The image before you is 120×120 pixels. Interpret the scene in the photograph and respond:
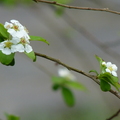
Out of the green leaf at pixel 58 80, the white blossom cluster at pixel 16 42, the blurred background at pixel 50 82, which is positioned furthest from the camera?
the blurred background at pixel 50 82

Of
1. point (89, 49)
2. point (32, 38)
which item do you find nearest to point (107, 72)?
point (32, 38)

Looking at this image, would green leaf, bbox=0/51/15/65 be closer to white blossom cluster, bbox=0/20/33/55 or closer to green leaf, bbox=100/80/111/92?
white blossom cluster, bbox=0/20/33/55

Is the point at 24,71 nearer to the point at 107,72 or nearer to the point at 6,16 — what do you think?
the point at 6,16

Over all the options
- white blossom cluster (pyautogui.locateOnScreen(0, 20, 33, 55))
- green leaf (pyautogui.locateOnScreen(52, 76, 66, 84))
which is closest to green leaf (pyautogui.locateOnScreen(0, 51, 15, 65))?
white blossom cluster (pyautogui.locateOnScreen(0, 20, 33, 55))

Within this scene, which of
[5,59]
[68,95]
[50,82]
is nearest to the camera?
[5,59]

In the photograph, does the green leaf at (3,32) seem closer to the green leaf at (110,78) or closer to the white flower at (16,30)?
the white flower at (16,30)

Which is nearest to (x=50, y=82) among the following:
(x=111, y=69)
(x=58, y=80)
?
(x=58, y=80)

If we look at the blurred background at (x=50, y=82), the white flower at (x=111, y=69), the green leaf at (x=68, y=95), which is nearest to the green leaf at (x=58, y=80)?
the green leaf at (x=68, y=95)

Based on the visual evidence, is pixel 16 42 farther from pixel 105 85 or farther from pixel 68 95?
pixel 68 95
